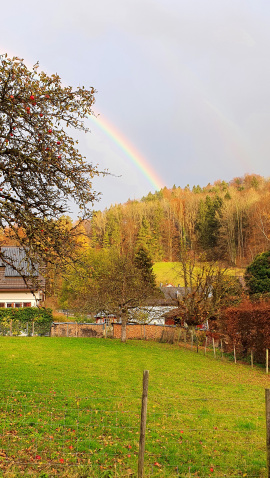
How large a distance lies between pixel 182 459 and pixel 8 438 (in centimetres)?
338

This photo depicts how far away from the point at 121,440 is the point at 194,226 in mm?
83442

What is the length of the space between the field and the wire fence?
0.06 feet

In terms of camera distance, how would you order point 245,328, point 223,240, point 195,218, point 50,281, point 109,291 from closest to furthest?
point 50,281 < point 245,328 < point 109,291 < point 223,240 < point 195,218

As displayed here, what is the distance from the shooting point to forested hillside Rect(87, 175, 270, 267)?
76.0m

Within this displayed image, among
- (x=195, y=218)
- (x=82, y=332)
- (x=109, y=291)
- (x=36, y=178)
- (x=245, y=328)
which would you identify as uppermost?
(x=195, y=218)

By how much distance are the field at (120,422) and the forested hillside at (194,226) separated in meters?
51.2

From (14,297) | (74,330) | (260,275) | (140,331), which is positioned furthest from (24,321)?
(260,275)

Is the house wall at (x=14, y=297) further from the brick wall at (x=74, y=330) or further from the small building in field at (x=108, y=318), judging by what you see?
the small building in field at (x=108, y=318)

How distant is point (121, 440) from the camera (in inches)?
300

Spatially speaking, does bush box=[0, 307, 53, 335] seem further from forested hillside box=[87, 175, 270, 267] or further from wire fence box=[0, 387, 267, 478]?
forested hillside box=[87, 175, 270, 267]

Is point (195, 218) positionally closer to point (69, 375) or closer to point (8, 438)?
point (69, 375)

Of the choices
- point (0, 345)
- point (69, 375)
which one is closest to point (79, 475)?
point (69, 375)

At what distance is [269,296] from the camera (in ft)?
95.9

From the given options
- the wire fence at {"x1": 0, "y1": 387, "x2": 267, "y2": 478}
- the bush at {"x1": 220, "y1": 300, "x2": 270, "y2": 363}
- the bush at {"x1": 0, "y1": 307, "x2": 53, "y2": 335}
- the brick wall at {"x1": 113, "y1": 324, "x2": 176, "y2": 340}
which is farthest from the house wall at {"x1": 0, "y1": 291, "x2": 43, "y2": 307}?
the wire fence at {"x1": 0, "y1": 387, "x2": 267, "y2": 478}
